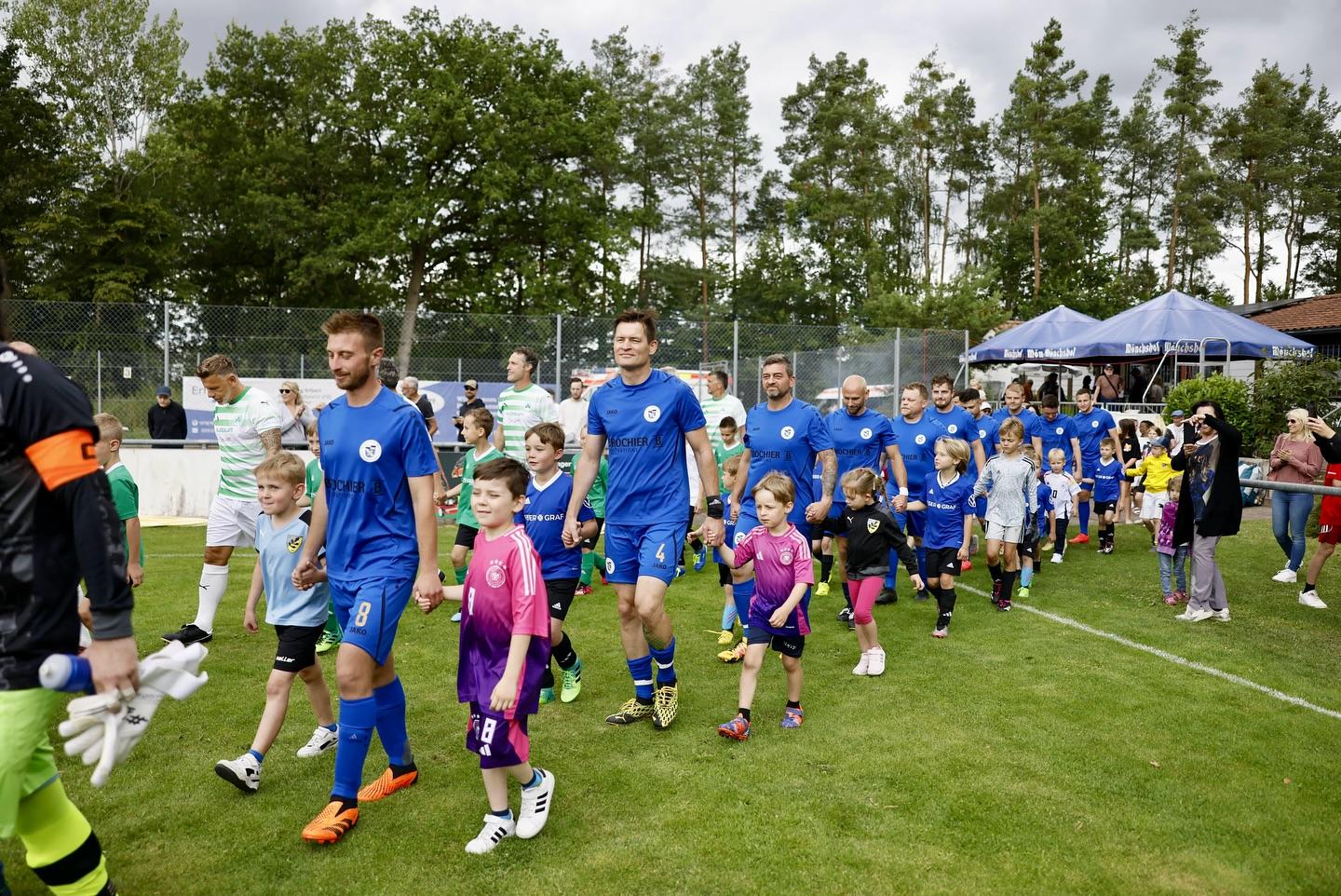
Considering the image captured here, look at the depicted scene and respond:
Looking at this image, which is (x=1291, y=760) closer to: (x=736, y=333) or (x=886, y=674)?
(x=886, y=674)

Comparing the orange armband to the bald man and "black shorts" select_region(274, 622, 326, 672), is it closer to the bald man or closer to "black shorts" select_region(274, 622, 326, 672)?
"black shorts" select_region(274, 622, 326, 672)

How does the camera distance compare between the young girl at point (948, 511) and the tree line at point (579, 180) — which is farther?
the tree line at point (579, 180)

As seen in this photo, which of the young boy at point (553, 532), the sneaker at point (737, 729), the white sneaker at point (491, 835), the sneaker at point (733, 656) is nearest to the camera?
the white sneaker at point (491, 835)

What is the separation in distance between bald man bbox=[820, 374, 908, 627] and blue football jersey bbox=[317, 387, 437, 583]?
4180 millimetres

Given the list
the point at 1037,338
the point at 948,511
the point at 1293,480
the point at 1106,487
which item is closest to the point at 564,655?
the point at 948,511

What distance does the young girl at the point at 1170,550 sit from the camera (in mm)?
8164

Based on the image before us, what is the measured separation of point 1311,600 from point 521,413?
7.53m

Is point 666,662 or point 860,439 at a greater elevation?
point 860,439

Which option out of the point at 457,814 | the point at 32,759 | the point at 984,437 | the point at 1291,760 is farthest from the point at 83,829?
the point at 984,437

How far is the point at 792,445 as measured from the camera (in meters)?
6.15

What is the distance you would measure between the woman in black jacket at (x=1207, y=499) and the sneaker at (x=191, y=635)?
7.97 metres

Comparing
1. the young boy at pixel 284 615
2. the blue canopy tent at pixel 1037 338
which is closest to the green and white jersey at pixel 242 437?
the young boy at pixel 284 615

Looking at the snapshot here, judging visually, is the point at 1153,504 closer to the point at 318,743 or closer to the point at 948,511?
the point at 948,511

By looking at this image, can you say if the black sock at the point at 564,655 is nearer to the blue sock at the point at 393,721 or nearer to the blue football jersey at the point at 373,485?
the blue sock at the point at 393,721
